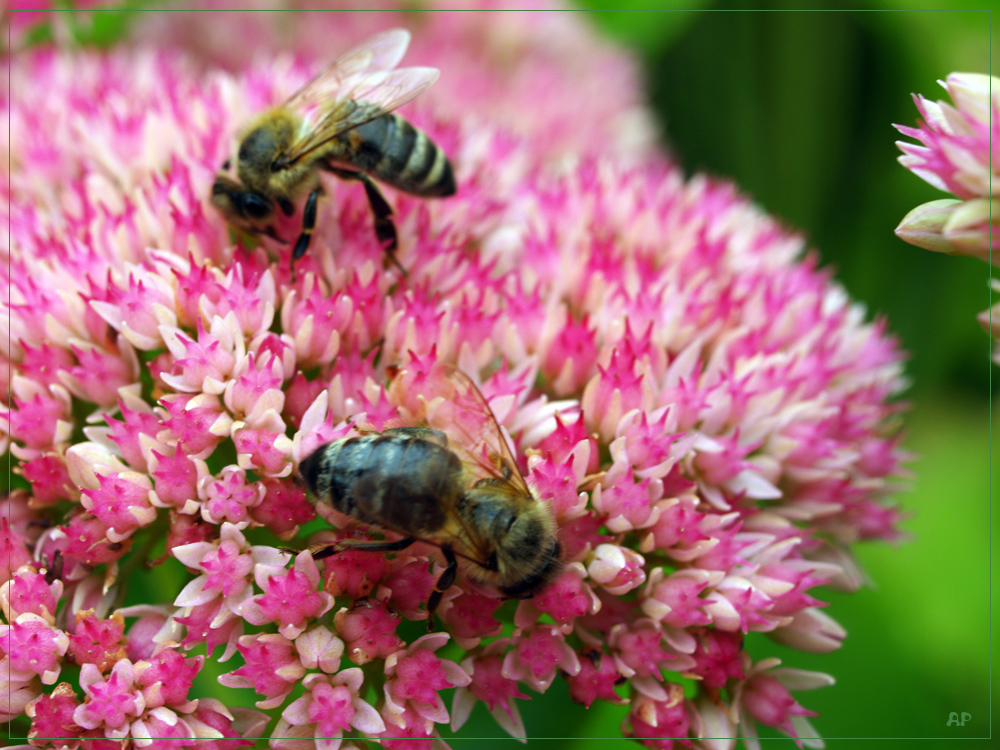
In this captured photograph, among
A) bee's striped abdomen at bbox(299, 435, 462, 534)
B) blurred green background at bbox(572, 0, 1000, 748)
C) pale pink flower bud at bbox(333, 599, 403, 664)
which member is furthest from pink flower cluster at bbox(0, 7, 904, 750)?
blurred green background at bbox(572, 0, 1000, 748)

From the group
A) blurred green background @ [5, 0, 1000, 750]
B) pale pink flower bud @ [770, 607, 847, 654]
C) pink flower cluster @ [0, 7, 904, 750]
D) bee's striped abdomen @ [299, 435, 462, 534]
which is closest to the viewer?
bee's striped abdomen @ [299, 435, 462, 534]

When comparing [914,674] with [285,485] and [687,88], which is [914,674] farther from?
[687,88]

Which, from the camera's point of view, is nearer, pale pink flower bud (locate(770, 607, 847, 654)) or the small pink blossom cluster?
the small pink blossom cluster

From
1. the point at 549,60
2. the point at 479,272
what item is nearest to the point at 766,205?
the point at 549,60

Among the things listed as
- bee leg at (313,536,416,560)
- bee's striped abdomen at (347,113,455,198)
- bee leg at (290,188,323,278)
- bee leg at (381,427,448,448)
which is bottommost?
bee leg at (313,536,416,560)

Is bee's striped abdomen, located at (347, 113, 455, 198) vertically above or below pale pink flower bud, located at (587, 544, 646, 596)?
above

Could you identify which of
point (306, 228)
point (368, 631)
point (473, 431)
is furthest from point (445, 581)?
point (306, 228)

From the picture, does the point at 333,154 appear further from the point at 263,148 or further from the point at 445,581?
the point at 445,581

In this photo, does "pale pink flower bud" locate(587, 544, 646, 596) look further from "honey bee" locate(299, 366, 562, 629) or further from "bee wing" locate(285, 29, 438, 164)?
"bee wing" locate(285, 29, 438, 164)
